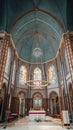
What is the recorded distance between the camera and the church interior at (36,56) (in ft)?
49.9

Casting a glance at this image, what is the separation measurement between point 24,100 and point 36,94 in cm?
301

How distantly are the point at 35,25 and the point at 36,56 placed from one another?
7.72 meters

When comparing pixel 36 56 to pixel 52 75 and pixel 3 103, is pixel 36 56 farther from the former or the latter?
pixel 3 103

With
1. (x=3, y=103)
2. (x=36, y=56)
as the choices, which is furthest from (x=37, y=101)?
(x=36, y=56)

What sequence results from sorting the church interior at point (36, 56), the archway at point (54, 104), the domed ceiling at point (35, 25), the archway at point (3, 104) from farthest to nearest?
the archway at point (54, 104)
the domed ceiling at point (35, 25)
the church interior at point (36, 56)
the archway at point (3, 104)

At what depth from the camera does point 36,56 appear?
86.3ft

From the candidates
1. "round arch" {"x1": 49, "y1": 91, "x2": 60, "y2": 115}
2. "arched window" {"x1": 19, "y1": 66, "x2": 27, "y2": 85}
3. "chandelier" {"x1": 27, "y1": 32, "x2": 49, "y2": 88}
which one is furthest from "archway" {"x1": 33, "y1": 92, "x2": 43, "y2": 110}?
"arched window" {"x1": 19, "y1": 66, "x2": 27, "y2": 85}

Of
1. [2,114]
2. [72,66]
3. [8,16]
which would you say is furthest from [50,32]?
[2,114]

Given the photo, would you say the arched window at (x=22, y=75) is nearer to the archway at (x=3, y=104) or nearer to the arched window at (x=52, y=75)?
the arched window at (x=52, y=75)

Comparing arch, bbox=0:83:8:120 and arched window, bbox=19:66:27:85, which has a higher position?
arched window, bbox=19:66:27:85

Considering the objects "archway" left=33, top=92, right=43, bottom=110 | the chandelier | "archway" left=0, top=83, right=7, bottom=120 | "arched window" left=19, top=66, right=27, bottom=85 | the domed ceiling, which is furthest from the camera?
the chandelier

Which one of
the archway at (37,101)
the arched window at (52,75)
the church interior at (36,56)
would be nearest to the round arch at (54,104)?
the church interior at (36,56)

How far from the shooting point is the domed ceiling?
16359mm

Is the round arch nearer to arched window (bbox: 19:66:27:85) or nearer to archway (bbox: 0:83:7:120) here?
arched window (bbox: 19:66:27:85)
